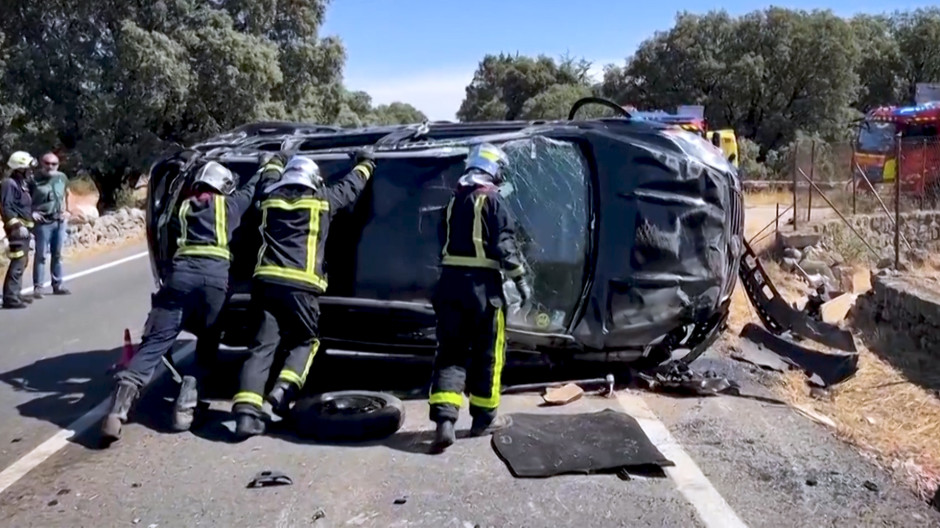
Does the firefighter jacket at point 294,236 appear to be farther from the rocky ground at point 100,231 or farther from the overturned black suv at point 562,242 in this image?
the rocky ground at point 100,231

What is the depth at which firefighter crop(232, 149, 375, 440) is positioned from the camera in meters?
6.10

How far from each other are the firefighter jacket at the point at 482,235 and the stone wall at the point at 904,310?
17.8 ft

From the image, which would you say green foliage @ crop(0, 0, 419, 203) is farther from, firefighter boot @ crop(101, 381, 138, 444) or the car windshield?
firefighter boot @ crop(101, 381, 138, 444)

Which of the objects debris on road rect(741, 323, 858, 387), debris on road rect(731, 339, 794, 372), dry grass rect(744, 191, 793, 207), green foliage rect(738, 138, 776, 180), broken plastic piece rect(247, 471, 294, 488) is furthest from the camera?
green foliage rect(738, 138, 776, 180)

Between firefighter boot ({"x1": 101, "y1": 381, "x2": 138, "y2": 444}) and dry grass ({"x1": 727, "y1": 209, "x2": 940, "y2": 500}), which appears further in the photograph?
firefighter boot ({"x1": 101, "y1": 381, "x2": 138, "y2": 444})

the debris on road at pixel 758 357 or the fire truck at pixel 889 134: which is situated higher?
the fire truck at pixel 889 134

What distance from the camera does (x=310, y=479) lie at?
17.0 feet

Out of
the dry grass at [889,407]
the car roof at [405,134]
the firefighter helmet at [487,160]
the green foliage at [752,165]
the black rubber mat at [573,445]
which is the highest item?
the car roof at [405,134]

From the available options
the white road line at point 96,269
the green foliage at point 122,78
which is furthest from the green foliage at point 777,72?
the white road line at point 96,269

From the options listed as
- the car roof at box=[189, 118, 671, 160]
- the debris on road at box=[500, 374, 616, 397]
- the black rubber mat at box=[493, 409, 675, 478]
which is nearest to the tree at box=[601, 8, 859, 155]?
the car roof at box=[189, 118, 671, 160]

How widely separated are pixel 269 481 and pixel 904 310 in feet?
23.9

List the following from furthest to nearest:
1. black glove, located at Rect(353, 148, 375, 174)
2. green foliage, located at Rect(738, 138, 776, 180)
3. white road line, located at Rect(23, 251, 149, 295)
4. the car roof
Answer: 1. green foliage, located at Rect(738, 138, 776, 180)
2. white road line, located at Rect(23, 251, 149, 295)
3. the car roof
4. black glove, located at Rect(353, 148, 375, 174)

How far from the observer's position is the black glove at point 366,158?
21.9ft

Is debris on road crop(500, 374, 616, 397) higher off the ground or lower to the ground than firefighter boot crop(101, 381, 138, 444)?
lower
